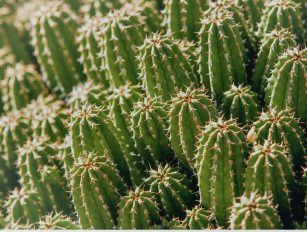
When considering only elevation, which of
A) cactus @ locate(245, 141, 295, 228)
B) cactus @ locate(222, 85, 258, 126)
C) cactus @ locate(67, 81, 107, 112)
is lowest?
cactus @ locate(245, 141, 295, 228)

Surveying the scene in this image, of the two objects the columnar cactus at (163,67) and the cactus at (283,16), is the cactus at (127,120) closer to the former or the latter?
the columnar cactus at (163,67)

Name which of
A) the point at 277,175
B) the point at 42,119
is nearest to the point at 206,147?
the point at 277,175

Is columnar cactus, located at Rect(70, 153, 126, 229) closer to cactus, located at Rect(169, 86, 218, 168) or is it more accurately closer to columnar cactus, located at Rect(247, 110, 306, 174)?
cactus, located at Rect(169, 86, 218, 168)

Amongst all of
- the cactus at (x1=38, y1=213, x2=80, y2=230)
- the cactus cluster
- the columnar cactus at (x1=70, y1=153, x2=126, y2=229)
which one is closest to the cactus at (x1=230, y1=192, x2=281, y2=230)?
the cactus cluster

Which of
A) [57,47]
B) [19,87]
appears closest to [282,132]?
[57,47]

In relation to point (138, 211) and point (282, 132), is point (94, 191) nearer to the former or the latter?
point (138, 211)

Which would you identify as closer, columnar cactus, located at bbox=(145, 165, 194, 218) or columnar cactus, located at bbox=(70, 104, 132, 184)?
columnar cactus, located at bbox=(145, 165, 194, 218)
